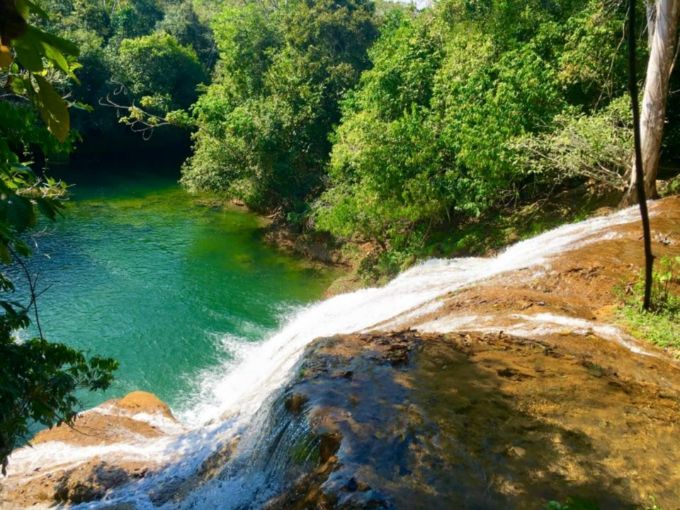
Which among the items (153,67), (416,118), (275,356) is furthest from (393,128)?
(153,67)

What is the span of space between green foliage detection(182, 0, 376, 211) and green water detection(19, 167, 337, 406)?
208 cm

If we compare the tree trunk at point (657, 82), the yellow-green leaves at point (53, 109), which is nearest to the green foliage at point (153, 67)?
the tree trunk at point (657, 82)

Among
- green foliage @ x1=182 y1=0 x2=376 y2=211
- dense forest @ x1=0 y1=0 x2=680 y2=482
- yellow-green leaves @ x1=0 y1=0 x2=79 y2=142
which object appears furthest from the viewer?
green foliage @ x1=182 y1=0 x2=376 y2=211

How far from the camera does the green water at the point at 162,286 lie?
1161 cm

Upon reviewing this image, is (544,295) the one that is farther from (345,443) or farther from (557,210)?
(557,210)

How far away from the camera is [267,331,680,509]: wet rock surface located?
136 inches

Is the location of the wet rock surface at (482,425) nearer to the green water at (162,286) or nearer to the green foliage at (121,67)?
the green water at (162,286)

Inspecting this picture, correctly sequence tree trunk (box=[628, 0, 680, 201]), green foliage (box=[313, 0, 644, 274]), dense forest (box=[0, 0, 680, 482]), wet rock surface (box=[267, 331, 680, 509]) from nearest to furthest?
wet rock surface (box=[267, 331, 680, 509]), dense forest (box=[0, 0, 680, 482]), tree trunk (box=[628, 0, 680, 201]), green foliage (box=[313, 0, 644, 274])

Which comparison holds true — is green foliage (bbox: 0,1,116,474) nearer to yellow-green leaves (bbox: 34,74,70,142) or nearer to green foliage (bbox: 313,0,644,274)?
yellow-green leaves (bbox: 34,74,70,142)

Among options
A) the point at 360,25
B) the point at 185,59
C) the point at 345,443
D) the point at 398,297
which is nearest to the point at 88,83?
the point at 185,59

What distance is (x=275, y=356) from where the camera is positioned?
9.81 metres

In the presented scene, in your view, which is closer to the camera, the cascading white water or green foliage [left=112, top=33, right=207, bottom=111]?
the cascading white water

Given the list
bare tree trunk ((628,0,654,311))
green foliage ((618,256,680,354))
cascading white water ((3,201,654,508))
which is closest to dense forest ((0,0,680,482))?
Answer: cascading white water ((3,201,654,508))

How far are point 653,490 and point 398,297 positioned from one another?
6.09 m
